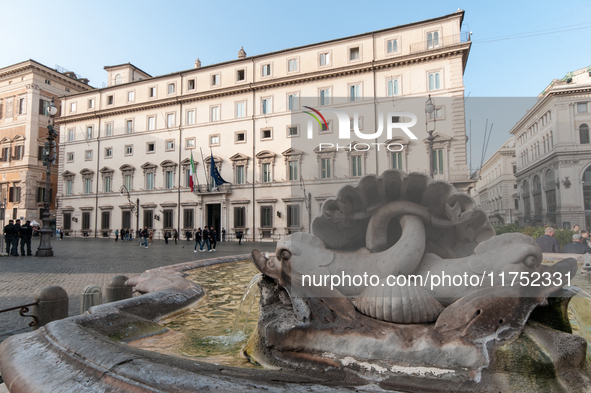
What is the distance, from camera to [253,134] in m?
32.2

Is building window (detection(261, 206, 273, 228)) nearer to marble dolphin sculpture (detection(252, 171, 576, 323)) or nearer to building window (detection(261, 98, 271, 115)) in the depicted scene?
building window (detection(261, 98, 271, 115))

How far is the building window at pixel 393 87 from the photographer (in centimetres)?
2739

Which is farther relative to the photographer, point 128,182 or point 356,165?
point 128,182

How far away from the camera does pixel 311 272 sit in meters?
2.42

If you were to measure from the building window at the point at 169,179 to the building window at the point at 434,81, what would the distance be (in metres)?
24.3

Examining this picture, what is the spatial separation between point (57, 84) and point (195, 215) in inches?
1035

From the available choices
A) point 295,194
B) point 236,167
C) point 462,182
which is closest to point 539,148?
point 462,182

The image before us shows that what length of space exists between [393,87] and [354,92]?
10.3 ft

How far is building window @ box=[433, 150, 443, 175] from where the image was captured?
78.0 feet

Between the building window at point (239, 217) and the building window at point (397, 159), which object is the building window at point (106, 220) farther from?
the building window at point (397, 159)

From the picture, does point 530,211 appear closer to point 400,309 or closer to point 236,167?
point 400,309

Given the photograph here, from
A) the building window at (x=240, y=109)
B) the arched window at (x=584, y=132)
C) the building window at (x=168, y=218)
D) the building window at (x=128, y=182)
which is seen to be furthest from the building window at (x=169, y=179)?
the arched window at (x=584, y=132)

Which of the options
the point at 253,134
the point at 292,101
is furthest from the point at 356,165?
the point at 253,134

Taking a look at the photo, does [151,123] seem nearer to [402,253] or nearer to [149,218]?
[149,218]
